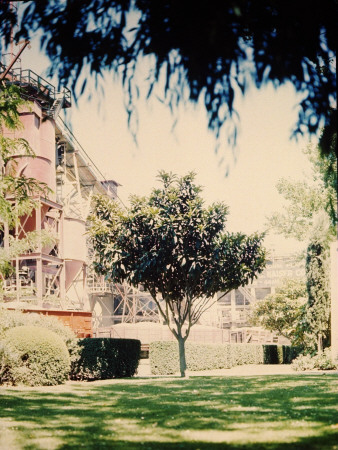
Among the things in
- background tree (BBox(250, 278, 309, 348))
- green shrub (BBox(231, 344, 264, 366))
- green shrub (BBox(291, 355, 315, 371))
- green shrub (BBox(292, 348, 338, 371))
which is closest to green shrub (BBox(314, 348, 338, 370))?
green shrub (BBox(292, 348, 338, 371))

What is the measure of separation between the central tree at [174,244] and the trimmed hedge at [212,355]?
188 inches

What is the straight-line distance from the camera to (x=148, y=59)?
188 inches

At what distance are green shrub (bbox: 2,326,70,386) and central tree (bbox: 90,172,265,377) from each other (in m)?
3.84

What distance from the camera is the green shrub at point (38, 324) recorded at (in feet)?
58.1

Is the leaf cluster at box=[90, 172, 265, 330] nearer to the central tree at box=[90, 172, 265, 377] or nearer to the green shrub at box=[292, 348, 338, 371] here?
the central tree at box=[90, 172, 265, 377]

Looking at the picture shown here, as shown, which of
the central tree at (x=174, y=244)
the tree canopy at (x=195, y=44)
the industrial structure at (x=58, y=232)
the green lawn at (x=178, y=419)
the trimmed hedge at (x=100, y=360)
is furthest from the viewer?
the industrial structure at (x=58, y=232)

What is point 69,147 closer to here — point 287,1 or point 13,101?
point 13,101

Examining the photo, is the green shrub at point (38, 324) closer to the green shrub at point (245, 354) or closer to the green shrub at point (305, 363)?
the green shrub at point (305, 363)

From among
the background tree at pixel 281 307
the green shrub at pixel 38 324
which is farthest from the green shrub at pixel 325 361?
the background tree at pixel 281 307

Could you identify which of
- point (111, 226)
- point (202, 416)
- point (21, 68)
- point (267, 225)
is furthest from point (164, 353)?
point (21, 68)

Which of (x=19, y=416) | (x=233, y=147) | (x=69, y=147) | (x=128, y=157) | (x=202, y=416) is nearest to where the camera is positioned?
(x=233, y=147)

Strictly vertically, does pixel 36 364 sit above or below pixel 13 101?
below

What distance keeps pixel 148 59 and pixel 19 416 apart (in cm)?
650

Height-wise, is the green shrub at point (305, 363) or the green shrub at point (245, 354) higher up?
the green shrub at point (305, 363)
